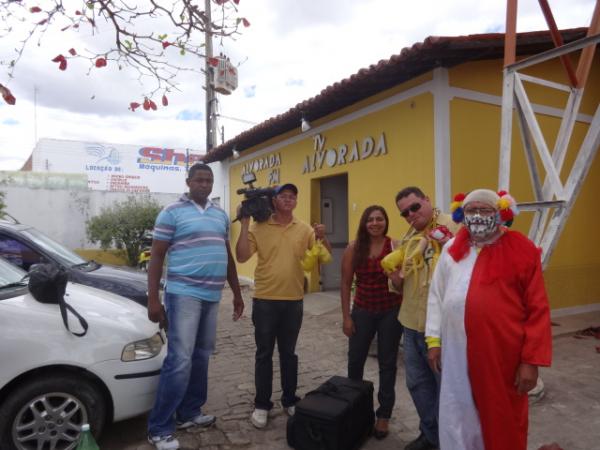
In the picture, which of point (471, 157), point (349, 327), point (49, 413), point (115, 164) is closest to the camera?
point (49, 413)

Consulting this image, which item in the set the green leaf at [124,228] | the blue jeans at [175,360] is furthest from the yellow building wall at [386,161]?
the green leaf at [124,228]

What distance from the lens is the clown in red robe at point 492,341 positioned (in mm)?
2096

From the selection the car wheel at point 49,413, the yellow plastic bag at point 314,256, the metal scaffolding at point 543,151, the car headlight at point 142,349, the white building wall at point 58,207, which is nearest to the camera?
the car wheel at point 49,413

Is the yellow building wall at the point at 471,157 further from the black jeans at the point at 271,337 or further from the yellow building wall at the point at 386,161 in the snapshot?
the black jeans at the point at 271,337

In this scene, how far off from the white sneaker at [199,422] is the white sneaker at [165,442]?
327 millimetres

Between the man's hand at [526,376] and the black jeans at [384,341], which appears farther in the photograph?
the black jeans at [384,341]

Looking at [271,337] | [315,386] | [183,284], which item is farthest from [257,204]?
[315,386]

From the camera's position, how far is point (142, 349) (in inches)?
123

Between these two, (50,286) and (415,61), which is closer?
(50,286)

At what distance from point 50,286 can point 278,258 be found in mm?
1541

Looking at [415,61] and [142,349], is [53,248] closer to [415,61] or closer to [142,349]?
[142,349]

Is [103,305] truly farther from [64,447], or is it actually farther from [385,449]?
[385,449]

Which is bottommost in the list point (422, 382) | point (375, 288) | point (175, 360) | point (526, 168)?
point (422, 382)

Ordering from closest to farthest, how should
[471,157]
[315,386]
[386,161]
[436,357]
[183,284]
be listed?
[436,357] → [183,284] → [315,386] → [471,157] → [386,161]
